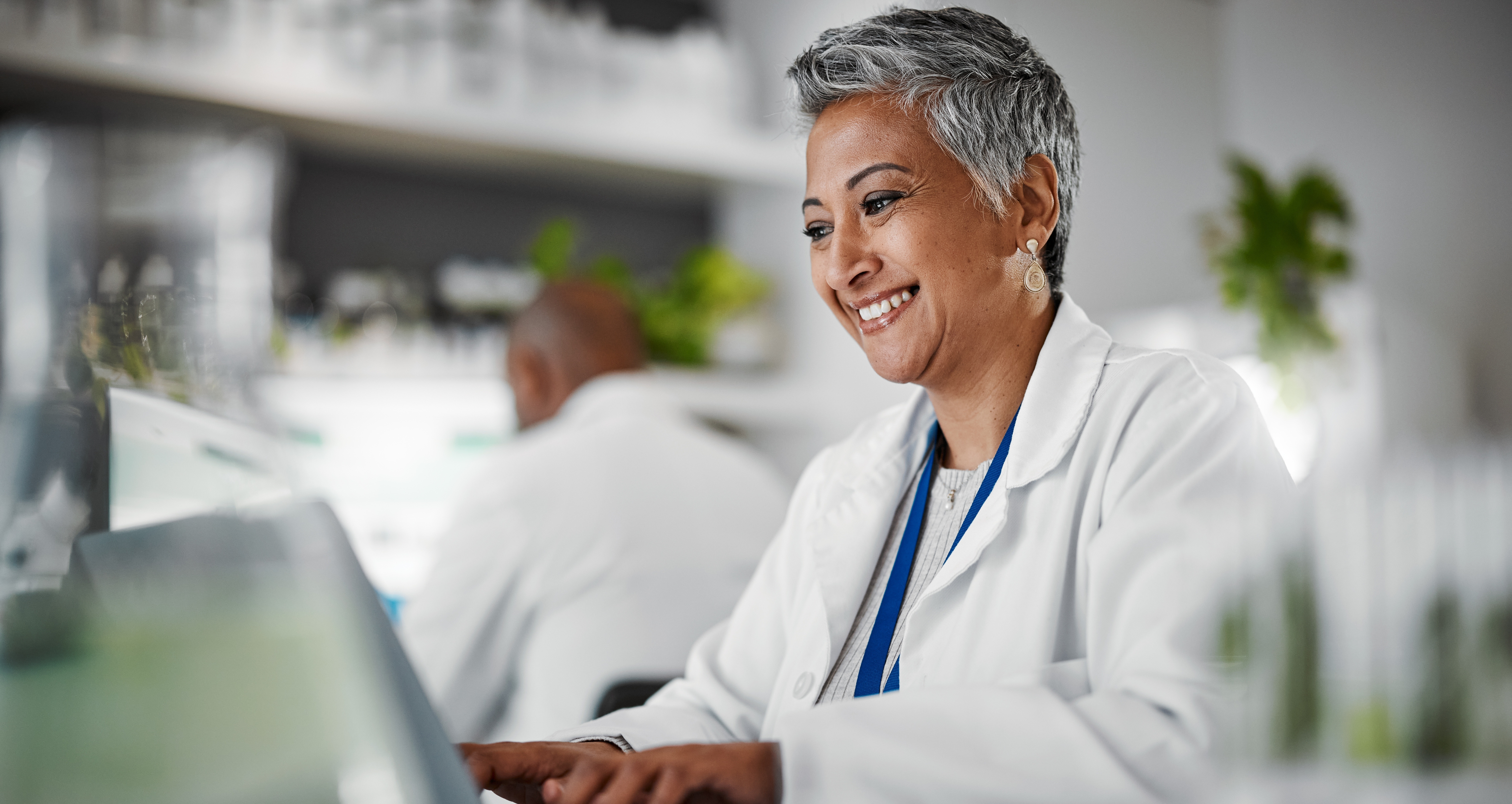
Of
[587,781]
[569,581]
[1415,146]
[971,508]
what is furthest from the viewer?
[569,581]

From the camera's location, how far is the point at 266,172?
99cm

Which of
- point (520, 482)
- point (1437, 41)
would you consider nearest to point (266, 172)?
point (520, 482)

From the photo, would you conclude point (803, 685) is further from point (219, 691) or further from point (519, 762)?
point (219, 691)

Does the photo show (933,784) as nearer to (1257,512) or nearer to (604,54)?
(1257,512)

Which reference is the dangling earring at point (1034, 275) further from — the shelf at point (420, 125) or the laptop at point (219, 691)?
the shelf at point (420, 125)

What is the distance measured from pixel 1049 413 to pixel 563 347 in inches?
49.1

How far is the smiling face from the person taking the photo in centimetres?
53

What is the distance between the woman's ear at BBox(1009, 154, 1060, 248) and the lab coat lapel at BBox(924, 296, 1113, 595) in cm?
5

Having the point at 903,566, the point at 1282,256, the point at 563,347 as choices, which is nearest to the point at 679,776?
the point at 903,566

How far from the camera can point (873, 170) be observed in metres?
0.53

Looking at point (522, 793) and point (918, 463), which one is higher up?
point (918, 463)

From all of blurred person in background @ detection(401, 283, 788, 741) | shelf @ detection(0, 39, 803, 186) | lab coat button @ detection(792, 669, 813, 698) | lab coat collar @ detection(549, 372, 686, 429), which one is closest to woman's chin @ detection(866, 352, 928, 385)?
lab coat button @ detection(792, 669, 813, 698)

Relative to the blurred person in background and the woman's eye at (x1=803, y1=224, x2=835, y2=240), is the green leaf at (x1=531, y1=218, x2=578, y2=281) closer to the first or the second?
the blurred person in background

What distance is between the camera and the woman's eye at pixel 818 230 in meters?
0.56
